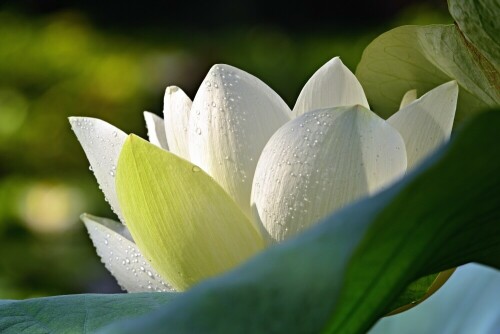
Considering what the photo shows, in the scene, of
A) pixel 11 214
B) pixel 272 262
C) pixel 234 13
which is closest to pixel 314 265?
pixel 272 262

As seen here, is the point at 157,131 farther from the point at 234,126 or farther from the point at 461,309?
the point at 461,309

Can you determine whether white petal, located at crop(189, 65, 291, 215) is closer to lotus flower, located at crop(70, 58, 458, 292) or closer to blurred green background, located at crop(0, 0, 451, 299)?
lotus flower, located at crop(70, 58, 458, 292)

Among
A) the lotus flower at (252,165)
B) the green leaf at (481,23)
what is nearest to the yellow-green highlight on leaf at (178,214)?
the lotus flower at (252,165)

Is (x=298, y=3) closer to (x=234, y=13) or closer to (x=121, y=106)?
(x=234, y=13)

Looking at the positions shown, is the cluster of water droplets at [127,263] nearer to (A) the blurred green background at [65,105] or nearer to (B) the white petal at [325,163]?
(B) the white petal at [325,163]

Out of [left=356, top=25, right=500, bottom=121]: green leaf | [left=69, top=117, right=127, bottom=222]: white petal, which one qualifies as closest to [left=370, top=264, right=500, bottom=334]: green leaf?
[left=356, top=25, right=500, bottom=121]: green leaf

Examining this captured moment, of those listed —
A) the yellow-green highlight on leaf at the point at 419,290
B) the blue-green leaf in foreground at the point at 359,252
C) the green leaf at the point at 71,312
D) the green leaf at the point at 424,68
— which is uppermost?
the green leaf at the point at 424,68
